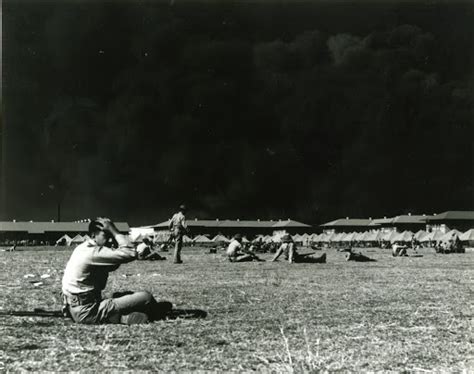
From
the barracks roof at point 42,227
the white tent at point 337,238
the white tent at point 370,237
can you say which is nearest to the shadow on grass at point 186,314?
the white tent at point 370,237

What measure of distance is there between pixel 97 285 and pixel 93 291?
8 centimetres

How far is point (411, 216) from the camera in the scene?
309ft

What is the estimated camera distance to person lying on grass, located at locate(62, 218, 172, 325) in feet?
20.6

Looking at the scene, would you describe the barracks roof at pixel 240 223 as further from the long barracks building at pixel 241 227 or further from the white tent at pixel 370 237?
the white tent at pixel 370 237

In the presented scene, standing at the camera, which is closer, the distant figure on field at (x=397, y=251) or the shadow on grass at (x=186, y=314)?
the shadow on grass at (x=186, y=314)

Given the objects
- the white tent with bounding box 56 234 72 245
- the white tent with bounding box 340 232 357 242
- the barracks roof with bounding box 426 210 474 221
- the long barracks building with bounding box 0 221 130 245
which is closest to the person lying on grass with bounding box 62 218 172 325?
the white tent with bounding box 56 234 72 245

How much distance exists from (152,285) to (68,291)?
460 cm

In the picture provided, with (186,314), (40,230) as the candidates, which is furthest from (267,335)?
(40,230)

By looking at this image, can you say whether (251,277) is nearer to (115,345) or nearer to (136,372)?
(115,345)

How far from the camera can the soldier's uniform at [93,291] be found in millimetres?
6312

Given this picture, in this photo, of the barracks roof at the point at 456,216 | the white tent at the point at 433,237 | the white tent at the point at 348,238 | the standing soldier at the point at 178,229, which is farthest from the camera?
the barracks roof at the point at 456,216

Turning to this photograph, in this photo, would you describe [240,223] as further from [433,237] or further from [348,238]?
[433,237]

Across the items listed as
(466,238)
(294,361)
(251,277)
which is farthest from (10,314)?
(466,238)

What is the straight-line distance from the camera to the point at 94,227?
639 centimetres
